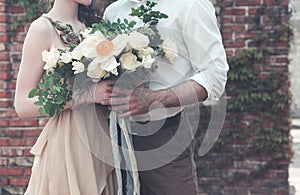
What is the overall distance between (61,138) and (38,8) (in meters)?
2.38

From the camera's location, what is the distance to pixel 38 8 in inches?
190

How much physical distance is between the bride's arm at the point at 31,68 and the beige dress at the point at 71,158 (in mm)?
138

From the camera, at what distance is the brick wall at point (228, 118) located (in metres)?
4.72

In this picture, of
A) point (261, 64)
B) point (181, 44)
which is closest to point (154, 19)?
point (181, 44)

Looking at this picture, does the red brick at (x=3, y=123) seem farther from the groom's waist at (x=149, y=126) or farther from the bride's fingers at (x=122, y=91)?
the bride's fingers at (x=122, y=91)

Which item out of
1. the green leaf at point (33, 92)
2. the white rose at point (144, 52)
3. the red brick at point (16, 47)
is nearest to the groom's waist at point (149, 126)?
the white rose at point (144, 52)

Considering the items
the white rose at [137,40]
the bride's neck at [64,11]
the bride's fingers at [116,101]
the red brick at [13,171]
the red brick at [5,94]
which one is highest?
the bride's neck at [64,11]

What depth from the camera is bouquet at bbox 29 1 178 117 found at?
7.85 feet

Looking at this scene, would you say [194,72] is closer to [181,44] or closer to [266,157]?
[181,44]

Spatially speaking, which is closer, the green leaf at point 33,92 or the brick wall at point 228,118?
the green leaf at point 33,92

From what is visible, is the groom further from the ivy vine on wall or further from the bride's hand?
the ivy vine on wall

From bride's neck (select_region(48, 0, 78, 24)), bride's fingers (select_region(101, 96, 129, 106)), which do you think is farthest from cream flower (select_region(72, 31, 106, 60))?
bride's neck (select_region(48, 0, 78, 24))

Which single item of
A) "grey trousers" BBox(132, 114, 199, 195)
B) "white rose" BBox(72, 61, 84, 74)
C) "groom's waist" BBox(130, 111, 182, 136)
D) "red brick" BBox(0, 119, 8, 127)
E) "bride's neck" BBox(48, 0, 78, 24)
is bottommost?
"red brick" BBox(0, 119, 8, 127)

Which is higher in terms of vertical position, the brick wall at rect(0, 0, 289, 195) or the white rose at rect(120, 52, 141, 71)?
the white rose at rect(120, 52, 141, 71)
